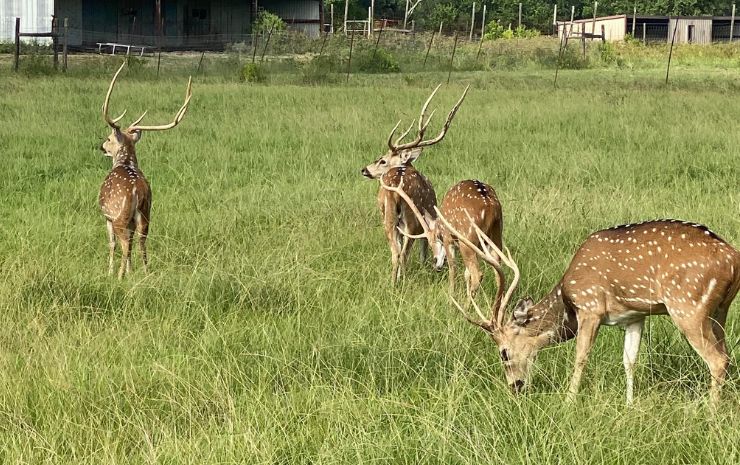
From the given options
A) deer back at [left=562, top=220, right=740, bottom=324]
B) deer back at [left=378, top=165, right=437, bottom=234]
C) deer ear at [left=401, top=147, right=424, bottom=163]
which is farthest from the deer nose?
deer ear at [left=401, top=147, right=424, bottom=163]

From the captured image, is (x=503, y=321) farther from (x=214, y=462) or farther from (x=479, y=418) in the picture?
(x=214, y=462)

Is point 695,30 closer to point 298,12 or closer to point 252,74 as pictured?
point 298,12

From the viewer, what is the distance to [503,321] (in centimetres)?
387

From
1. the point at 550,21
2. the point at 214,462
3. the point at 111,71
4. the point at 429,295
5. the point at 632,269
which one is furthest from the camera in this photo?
the point at 550,21

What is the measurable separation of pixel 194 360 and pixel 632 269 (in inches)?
77.1

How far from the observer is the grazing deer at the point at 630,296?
11.4 ft

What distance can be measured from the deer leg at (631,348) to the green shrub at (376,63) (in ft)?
73.6

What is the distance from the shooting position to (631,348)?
12.6 ft

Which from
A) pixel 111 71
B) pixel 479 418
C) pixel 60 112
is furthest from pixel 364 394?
pixel 111 71

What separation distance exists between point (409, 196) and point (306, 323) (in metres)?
1.85

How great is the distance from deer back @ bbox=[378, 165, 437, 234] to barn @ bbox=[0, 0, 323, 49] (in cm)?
2416

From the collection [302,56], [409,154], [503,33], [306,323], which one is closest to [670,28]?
[503,33]

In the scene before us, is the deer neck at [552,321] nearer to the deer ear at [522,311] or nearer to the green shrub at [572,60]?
the deer ear at [522,311]

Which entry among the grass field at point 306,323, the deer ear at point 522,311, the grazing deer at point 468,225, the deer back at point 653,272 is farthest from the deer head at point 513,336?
the grazing deer at point 468,225
